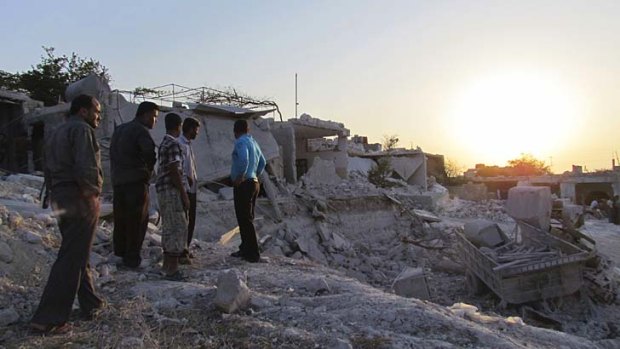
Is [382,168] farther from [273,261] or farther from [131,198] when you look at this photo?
[131,198]

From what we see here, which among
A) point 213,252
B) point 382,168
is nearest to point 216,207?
point 213,252

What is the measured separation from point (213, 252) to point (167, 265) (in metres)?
1.76

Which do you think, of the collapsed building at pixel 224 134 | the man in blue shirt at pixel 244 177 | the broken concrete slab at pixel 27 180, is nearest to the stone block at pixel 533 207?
the collapsed building at pixel 224 134

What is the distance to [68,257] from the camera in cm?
304

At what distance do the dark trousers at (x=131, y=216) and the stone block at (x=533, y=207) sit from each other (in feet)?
27.5

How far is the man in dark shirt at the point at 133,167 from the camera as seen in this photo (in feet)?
14.9

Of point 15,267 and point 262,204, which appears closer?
point 15,267

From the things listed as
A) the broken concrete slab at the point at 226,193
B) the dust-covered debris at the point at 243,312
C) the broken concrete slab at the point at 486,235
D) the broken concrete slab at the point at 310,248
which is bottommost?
the broken concrete slab at the point at 310,248

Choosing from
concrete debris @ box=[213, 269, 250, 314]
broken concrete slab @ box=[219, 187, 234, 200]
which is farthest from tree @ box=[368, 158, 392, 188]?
concrete debris @ box=[213, 269, 250, 314]

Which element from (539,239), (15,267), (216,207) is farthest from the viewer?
(216,207)

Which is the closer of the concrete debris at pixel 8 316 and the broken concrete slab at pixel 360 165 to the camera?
the concrete debris at pixel 8 316

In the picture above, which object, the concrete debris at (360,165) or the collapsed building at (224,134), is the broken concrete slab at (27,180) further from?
the concrete debris at (360,165)

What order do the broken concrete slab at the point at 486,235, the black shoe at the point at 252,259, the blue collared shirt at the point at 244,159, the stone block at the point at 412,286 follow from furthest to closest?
the broken concrete slab at the point at 486,235
the stone block at the point at 412,286
the black shoe at the point at 252,259
the blue collared shirt at the point at 244,159

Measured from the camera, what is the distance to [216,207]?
462 inches
